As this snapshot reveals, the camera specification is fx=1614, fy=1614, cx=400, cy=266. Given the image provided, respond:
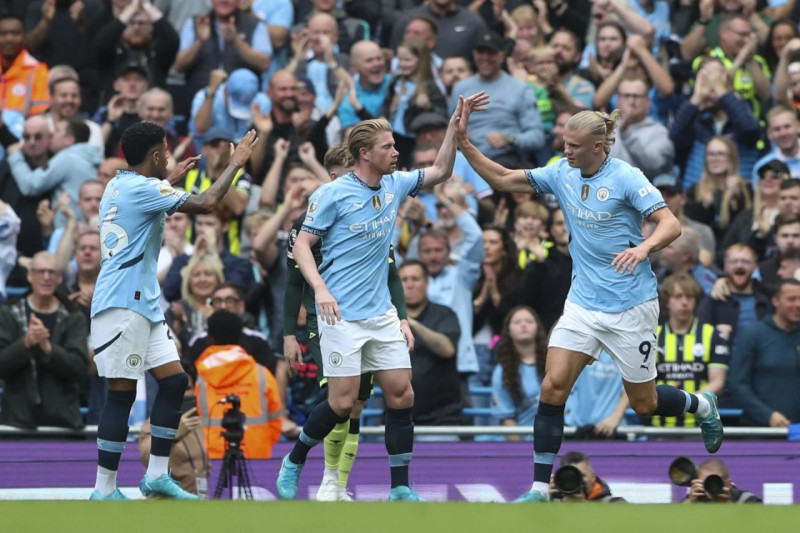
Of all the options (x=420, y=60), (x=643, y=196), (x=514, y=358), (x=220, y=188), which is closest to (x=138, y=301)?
(x=220, y=188)

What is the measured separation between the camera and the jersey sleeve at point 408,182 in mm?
10492

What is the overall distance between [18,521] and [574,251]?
13.6 ft

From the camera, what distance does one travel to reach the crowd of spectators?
42.7 feet

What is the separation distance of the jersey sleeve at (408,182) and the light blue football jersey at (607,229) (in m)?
0.95

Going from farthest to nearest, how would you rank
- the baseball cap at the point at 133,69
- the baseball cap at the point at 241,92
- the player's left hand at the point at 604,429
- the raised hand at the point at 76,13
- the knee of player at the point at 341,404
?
the raised hand at the point at 76,13
the baseball cap at the point at 133,69
the baseball cap at the point at 241,92
the player's left hand at the point at 604,429
the knee of player at the point at 341,404

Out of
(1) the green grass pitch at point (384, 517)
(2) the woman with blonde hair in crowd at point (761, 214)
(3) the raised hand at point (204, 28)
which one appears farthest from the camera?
(3) the raised hand at point (204, 28)

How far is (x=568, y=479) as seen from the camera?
396 inches

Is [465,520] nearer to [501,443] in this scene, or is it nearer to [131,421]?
[501,443]

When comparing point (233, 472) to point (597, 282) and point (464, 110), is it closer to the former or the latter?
point (597, 282)

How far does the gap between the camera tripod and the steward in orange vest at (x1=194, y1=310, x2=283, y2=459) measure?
37.9 inches

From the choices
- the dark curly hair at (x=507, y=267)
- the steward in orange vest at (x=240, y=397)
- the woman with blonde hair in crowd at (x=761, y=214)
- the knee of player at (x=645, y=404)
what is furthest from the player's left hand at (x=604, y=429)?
the woman with blonde hair in crowd at (x=761, y=214)

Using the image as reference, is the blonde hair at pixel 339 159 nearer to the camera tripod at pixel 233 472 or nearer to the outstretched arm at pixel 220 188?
the outstretched arm at pixel 220 188

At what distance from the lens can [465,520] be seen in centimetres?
768

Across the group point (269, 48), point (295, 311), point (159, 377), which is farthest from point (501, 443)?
point (269, 48)
